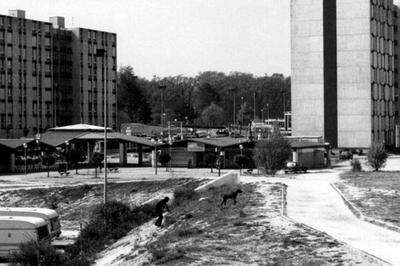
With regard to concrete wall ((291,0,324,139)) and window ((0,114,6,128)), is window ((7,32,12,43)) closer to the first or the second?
window ((0,114,6,128))

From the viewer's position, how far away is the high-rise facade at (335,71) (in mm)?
139500

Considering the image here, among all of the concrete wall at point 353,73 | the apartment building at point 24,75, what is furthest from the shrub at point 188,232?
the concrete wall at point 353,73

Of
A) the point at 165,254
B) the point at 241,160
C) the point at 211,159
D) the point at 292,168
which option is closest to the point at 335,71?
the point at 211,159

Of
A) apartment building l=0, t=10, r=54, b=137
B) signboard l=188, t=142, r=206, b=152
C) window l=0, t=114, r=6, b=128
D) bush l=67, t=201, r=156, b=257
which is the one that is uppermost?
apartment building l=0, t=10, r=54, b=137

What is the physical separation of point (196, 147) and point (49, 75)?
60835 millimetres

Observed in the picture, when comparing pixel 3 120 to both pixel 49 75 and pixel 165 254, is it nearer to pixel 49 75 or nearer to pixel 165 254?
pixel 49 75

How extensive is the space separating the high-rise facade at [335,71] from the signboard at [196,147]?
51.7 metres

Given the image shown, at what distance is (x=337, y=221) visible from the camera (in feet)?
117

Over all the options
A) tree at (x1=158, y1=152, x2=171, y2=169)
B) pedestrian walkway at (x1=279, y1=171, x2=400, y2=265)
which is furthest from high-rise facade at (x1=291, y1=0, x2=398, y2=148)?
pedestrian walkway at (x1=279, y1=171, x2=400, y2=265)

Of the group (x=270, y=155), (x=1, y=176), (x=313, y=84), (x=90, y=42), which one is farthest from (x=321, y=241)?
(x=90, y=42)

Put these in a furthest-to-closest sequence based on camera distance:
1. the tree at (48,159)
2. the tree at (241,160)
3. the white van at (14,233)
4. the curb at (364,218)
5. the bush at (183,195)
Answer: the tree at (48,159) → the tree at (241,160) → the bush at (183,195) → the white van at (14,233) → the curb at (364,218)

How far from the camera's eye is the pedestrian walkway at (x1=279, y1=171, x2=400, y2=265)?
28172mm

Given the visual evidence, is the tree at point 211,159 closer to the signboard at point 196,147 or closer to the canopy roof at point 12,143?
the signboard at point 196,147

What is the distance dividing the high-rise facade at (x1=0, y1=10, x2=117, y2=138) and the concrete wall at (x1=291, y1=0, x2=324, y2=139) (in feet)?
118
